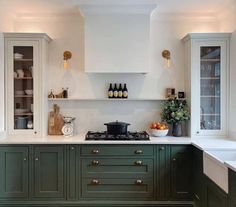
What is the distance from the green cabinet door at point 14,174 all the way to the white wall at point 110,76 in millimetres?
967

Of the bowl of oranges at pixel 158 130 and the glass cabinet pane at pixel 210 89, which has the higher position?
the glass cabinet pane at pixel 210 89

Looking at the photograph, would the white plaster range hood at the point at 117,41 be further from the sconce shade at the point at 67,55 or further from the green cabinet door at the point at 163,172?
the green cabinet door at the point at 163,172

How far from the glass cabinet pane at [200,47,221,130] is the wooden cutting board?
203 cm

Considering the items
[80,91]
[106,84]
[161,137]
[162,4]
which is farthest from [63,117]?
[162,4]

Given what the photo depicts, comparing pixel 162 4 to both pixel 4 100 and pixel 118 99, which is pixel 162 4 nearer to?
pixel 118 99

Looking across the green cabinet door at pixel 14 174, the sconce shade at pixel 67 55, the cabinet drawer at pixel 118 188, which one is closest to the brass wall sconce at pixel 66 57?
the sconce shade at pixel 67 55

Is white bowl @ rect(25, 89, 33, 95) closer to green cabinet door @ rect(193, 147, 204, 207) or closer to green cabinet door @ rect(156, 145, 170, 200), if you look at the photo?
green cabinet door @ rect(156, 145, 170, 200)

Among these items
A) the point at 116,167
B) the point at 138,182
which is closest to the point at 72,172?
the point at 116,167

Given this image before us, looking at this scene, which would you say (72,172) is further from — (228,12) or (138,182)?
(228,12)

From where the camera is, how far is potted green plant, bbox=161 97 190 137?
3971 mm

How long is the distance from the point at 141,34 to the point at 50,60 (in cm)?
140

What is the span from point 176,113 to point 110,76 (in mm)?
1113

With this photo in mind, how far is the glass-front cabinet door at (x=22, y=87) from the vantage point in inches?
154

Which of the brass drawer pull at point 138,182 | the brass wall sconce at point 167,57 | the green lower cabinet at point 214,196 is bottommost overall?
the brass drawer pull at point 138,182
